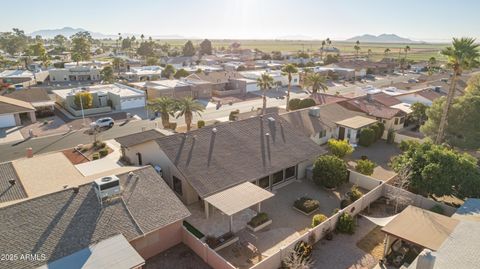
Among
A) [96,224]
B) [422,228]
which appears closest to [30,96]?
[96,224]

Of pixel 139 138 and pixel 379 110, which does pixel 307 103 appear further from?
pixel 139 138

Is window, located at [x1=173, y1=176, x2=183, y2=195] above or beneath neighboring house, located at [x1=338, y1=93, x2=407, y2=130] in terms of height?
beneath

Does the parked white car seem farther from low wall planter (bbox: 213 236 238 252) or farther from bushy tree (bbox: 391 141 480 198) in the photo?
bushy tree (bbox: 391 141 480 198)

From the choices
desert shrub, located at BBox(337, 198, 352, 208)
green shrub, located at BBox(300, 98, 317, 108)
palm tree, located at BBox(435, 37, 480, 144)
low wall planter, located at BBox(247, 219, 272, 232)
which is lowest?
low wall planter, located at BBox(247, 219, 272, 232)

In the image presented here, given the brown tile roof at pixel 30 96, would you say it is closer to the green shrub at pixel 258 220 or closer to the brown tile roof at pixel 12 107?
the brown tile roof at pixel 12 107

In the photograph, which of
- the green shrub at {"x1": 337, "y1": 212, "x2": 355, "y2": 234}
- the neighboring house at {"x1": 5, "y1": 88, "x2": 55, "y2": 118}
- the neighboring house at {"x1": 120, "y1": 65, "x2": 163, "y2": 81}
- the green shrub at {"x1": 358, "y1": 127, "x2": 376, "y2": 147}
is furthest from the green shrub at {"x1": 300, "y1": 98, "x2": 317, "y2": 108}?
the neighboring house at {"x1": 120, "y1": 65, "x2": 163, "y2": 81}

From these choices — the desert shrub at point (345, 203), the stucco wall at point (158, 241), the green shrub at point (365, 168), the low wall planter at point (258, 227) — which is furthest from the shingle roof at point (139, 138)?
the green shrub at point (365, 168)

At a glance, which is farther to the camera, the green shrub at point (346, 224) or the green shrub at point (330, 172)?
the green shrub at point (330, 172)
